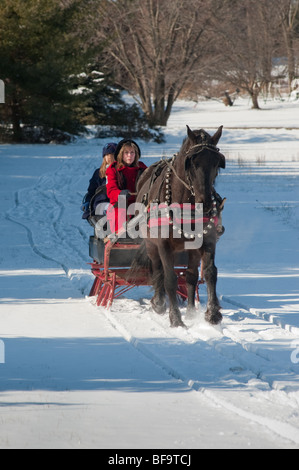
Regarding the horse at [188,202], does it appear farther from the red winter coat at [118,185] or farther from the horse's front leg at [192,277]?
the red winter coat at [118,185]

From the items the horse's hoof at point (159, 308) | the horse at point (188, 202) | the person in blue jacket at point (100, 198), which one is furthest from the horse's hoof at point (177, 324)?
the person in blue jacket at point (100, 198)

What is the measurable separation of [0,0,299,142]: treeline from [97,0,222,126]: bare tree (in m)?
0.06

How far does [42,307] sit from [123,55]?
34.9m

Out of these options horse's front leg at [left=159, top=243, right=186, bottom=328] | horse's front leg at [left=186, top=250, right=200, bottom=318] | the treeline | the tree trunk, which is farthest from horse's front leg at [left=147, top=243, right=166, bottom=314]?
the tree trunk

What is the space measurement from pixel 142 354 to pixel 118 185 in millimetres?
2905

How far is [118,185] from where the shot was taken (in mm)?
8523

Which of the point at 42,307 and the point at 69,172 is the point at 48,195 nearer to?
the point at 69,172

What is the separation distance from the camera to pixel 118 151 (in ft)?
27.7

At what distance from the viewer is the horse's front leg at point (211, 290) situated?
7.02 metres

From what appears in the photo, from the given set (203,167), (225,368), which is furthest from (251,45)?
(225,368)

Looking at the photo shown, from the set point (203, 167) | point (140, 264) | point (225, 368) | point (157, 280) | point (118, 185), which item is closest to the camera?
point (225, 368)

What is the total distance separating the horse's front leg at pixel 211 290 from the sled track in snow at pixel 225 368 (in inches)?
4.3

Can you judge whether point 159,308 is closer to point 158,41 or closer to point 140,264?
point 140,264
